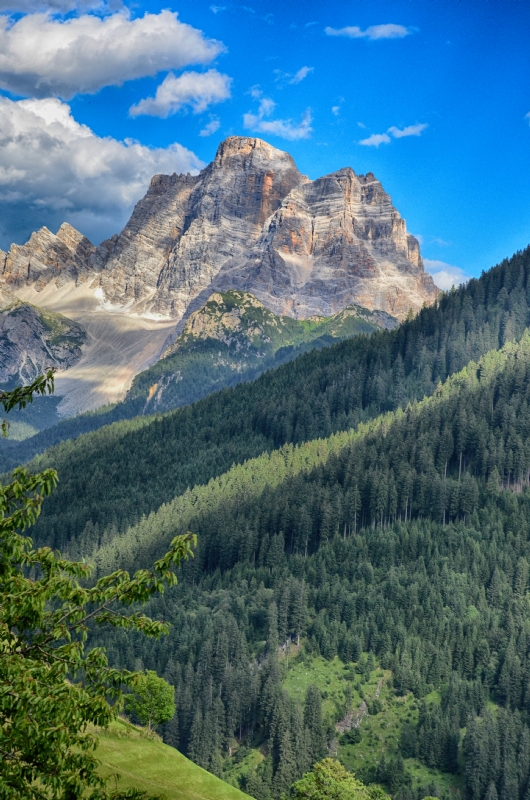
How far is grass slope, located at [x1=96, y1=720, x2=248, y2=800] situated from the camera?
2695 inches

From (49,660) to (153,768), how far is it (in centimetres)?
5550

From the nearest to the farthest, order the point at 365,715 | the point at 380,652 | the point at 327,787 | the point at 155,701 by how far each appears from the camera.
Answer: the point at 327,787 < the point at 155,701 < the point at 365,715 < the point at 380,652

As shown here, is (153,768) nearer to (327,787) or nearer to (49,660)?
(327,787)

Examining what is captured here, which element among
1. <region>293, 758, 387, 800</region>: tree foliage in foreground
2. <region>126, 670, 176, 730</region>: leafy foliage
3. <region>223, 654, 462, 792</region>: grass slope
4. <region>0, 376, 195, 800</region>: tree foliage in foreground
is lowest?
<region>223, 654, 462, 792</region>: grass slope

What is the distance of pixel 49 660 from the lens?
23984 millimetres

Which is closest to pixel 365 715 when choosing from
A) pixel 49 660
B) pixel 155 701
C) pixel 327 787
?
pixel 155 701

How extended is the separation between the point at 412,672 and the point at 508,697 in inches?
653

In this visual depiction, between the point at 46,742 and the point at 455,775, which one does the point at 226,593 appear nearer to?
the point at 455,775

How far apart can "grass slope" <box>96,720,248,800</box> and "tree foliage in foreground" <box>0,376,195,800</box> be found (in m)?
45.1

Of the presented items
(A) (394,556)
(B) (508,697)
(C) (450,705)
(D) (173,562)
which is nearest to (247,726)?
(C) (450,705)

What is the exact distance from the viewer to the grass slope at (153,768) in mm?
68444

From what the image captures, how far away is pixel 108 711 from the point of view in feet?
76.0

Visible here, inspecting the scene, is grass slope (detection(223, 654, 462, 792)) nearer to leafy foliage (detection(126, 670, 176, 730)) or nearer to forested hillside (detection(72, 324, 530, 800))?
forested hillside (detection(72, 324, 530, 800))

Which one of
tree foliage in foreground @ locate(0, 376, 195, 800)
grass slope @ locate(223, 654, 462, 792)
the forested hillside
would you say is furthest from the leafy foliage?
tree foliage in foreground @ locate(0, 376, 195, 800)
